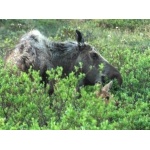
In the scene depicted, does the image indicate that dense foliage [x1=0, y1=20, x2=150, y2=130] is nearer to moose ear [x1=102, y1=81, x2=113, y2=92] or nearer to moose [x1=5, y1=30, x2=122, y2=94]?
moose ear [x1=102, y1=81, x2=113, y2=92]

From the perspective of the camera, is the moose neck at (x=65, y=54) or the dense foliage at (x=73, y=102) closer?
the dense foliage at (x=73, y=102)

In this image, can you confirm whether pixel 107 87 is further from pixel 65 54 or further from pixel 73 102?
pixel 73 102

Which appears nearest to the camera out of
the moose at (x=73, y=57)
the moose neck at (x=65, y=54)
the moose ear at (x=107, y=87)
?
the moose ear at (x=107, y=87)

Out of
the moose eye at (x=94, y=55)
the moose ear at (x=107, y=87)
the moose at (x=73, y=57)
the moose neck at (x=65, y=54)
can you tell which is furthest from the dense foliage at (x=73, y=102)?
the moose neck at (x=65, y=54)

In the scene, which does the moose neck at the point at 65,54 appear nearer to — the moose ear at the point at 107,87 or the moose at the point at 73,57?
the moose at the point at 73,57

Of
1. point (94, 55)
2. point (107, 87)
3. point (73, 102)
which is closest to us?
point (73, 102)

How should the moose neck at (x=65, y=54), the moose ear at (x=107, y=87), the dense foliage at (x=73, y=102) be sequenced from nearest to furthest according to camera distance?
the dense foliage at (x=73, y=102)
the moose ear at (x=107, y=87)
the moose neck at (x=65, y=54)

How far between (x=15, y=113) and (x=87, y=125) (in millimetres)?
1203

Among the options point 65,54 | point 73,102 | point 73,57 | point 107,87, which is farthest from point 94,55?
point 73,102

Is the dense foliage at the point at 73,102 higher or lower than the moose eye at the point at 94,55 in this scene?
lower

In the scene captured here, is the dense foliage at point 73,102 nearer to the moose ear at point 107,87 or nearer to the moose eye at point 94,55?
the moose ear at point 107,87

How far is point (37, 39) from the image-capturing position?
784 cm

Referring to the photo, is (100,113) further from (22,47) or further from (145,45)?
(145,45)

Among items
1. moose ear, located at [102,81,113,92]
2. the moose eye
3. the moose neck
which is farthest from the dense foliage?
the moose neck
